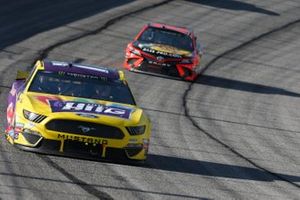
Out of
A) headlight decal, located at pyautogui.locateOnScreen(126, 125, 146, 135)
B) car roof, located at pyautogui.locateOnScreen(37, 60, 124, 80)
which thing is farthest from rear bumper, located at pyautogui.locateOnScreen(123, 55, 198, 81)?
headlight decal, located at pyautogui.locateOnScreen(126, 125, 146, 135)

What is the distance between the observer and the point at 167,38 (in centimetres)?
2731

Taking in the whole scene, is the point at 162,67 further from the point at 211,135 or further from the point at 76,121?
the point at 76,121

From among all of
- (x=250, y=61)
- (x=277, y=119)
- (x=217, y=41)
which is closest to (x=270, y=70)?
(x=250, y=61)

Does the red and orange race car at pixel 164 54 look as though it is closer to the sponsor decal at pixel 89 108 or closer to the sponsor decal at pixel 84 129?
the sponsor decal at pixel 89 108

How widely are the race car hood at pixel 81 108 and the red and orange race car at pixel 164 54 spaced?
38.6 feet

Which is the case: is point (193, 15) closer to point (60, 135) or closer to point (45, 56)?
point (45, 56)

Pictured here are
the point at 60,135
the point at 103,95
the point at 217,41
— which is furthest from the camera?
the point at 217,41

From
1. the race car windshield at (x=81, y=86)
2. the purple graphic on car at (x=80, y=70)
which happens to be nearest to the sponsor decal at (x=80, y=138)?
the race car windshield at (x=81, y=86)

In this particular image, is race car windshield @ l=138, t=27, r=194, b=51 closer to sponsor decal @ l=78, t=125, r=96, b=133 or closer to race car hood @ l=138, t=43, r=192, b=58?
race car hood @ l=138, t=43, r=192, b=58

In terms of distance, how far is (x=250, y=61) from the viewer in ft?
107

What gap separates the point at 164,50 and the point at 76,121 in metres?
13.3

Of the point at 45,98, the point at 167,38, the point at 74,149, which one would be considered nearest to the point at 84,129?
the point at 74,149

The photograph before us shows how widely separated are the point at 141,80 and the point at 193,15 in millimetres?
14825

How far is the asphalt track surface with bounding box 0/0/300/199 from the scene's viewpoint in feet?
41.2
